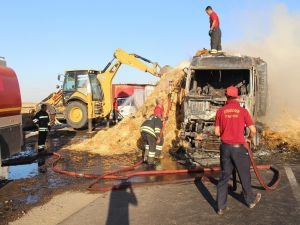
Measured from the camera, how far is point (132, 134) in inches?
551

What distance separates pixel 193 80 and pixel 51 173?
18.1ft

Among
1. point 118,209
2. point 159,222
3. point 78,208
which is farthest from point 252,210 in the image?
point 78,208

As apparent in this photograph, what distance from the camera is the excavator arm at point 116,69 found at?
20.2m

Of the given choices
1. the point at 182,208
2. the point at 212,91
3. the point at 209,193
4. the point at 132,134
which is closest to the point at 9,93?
the point at 182,208

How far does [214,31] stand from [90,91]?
27.3 feet

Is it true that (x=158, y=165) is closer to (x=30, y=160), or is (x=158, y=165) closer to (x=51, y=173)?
(x=51, y=173)

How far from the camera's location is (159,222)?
5.89 metres

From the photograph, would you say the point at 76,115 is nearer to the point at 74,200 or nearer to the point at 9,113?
the point at 9,113

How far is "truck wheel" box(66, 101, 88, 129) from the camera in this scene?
20.1 meters

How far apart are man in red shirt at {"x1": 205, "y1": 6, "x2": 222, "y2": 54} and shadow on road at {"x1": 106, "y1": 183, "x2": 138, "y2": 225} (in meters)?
7.08

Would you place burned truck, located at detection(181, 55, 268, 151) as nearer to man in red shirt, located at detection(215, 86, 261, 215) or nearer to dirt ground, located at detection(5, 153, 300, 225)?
dirt ground, located at detection(5, 153, 300, 225)

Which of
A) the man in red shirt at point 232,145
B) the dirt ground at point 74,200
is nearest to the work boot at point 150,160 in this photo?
the dirt ground at point 74,200

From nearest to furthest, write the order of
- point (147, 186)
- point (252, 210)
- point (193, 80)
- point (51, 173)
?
point (252, 210) → point (147, 186) → point (51, 173) → point (193, 80)

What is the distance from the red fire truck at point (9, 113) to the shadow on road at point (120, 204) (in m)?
2.62
